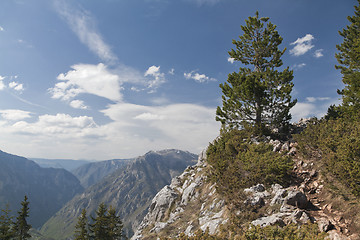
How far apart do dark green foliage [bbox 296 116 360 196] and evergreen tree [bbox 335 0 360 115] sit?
2.81 metres

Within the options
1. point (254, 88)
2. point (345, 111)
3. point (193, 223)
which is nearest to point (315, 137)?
point (345, 111)

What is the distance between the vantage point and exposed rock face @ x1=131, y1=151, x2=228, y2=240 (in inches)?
604

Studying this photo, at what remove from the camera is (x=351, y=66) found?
19875 mm

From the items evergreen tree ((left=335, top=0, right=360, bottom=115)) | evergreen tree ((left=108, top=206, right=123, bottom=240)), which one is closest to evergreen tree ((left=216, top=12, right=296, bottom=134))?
evergreen tree ((left=335, top=0, right=360, bottom=115))

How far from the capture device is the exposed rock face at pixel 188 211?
15.3 m

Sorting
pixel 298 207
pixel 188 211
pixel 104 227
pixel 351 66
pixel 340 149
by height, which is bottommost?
pixel 104 227

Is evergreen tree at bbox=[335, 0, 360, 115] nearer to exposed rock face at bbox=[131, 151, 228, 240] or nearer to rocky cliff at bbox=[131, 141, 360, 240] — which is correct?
rocky cliff at bbox=[131, 141, 360, 240]

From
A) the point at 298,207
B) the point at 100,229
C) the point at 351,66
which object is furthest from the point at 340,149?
the point at 100,229

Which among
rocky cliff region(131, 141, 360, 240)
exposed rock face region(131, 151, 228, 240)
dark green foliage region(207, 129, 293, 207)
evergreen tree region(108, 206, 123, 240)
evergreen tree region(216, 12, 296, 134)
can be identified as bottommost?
evergreen tree region(108, 206, 123, 240)

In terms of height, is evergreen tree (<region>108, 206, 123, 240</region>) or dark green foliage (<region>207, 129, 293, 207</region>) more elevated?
dark green foliage (<region>207, 129, 293, 207</region>)

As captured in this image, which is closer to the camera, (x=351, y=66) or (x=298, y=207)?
(x=298, y=207)

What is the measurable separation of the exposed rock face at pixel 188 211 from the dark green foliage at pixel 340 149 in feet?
24.0

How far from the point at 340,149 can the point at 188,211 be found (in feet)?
53.6

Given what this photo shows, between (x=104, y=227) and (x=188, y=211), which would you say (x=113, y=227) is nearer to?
(x=104, y=227)
